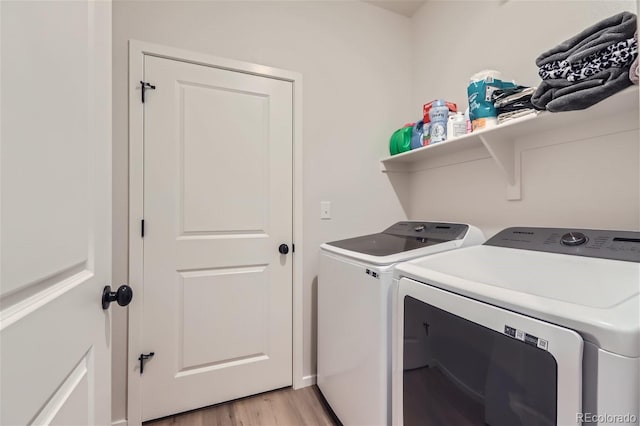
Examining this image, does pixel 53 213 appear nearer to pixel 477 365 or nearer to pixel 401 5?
pixel 477 365

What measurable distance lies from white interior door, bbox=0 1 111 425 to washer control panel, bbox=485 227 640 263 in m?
1.41

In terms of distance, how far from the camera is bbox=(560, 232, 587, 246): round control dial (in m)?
1.02

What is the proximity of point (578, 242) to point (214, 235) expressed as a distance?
5.56 feet

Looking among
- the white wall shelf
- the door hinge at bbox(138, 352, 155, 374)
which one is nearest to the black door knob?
the door hinge at bbox(138, 352, 155, 374)

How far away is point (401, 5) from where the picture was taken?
2111mm

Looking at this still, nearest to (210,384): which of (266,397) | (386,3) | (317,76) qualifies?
(266,397)

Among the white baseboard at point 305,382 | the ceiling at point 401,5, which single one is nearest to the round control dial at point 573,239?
the white baseboard at point 305,382

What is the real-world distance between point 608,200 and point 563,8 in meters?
0.89

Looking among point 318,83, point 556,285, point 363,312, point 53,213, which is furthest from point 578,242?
point 318,83

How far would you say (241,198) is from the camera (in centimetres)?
176

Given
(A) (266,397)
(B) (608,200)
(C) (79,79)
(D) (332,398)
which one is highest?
(C) (79,79)

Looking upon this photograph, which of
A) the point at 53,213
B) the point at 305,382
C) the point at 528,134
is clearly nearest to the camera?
the point at 53,213

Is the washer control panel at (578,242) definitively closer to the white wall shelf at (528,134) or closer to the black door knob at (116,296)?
the white wall shelf at (528,134)

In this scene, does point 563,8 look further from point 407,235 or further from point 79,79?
point 79,79
